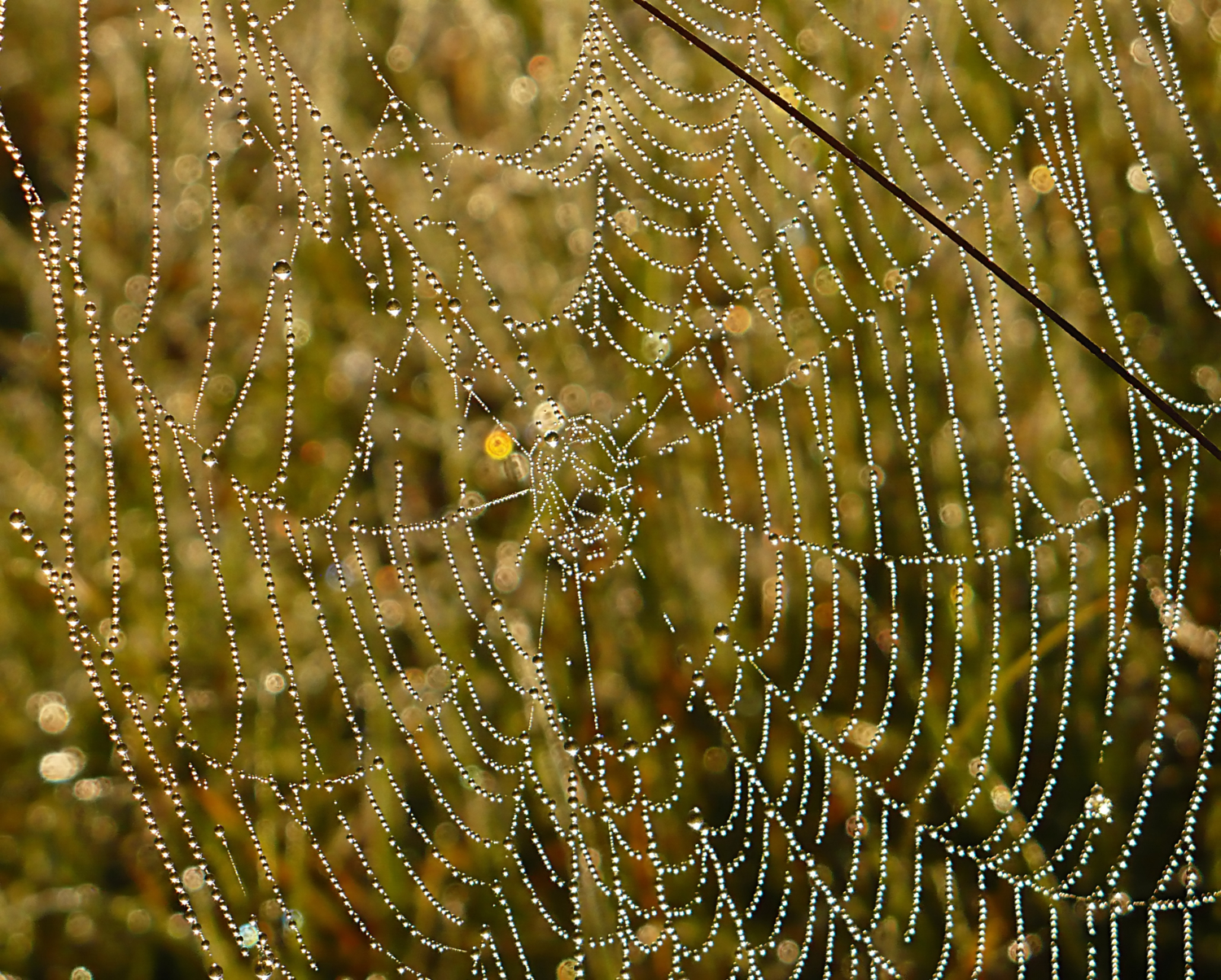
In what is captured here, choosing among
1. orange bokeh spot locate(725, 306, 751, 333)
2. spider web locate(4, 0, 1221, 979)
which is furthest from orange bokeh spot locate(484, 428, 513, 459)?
orange bokeh spot locate(725, 306, 751, 333)

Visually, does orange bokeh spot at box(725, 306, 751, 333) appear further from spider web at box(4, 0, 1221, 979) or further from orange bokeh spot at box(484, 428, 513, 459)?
orange bokeh spot at box(484, 428, 513, 459)

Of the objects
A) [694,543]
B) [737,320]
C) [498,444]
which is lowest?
[694,543]

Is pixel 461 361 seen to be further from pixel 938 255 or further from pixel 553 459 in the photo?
pixel 938 255

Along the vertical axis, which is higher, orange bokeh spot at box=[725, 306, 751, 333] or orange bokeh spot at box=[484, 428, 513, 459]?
orange bokeh spot at box=[725, 306, 751, 333]

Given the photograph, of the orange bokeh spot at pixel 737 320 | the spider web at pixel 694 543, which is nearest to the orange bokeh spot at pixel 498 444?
the spider web at pixel 694 543

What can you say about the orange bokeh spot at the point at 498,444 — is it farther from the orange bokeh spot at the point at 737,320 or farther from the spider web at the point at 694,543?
the orange bokeh spot at the point at 737,320
